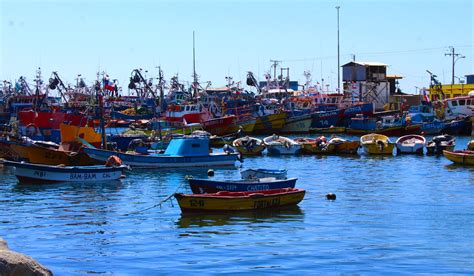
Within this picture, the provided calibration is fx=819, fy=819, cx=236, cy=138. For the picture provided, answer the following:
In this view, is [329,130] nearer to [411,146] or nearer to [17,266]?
[411,146]

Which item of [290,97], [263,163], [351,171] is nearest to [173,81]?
[290,97]

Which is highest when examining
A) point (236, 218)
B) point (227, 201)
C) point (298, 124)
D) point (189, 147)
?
point (298, 124)

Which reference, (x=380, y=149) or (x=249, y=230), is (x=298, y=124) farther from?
(x=249, y=230)

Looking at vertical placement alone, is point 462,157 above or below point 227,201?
above

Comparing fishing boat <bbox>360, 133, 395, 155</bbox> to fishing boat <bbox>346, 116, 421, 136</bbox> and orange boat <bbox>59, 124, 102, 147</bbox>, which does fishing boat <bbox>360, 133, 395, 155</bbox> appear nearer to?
orange boat <bbox>59, 124, 102, 147</bbox>

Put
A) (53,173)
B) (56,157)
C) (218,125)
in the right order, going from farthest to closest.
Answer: (218,125) < (56,157) < (53,173)

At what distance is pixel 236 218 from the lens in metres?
27.2

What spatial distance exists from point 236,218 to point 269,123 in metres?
61.6

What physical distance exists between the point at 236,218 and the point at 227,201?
78 centimetres

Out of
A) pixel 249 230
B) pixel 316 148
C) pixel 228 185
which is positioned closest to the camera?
pixel 249 230

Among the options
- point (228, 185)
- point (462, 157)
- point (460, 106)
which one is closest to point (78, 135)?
point (228, 185)

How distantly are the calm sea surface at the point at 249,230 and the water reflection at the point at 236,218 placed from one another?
0.12 ft

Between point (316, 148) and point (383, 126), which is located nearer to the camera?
point (316, 148)

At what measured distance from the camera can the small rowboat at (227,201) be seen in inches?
1086
